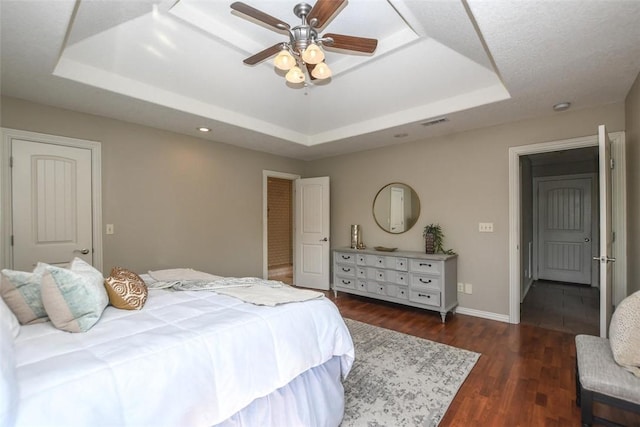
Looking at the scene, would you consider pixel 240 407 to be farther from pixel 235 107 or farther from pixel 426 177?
pixel 426 177

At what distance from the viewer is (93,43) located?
90.8 inches

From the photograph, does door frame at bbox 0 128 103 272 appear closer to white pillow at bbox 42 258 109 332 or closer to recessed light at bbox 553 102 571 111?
white pillow at bbox 42 258 109 332

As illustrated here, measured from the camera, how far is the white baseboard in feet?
11.7

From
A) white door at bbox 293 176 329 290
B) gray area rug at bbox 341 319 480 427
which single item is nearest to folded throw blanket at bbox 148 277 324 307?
gray area rug at bbox 341 319 480 427

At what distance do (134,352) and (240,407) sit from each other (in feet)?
1.69

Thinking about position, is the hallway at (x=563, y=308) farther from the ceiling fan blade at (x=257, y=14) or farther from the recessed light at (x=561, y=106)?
the ceiling fan blade at (x=257, y=14)

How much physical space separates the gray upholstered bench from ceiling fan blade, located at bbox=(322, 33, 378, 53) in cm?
229

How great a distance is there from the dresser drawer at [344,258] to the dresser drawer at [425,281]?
939 millimetres

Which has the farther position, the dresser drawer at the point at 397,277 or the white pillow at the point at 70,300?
the dresser drawer at the point at 397,277

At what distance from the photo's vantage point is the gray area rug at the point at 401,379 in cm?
189

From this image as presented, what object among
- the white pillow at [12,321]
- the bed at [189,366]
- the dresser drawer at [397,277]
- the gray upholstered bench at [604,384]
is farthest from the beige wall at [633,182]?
the white pillow at [12,321]

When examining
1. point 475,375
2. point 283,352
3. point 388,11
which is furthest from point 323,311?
point 388,11

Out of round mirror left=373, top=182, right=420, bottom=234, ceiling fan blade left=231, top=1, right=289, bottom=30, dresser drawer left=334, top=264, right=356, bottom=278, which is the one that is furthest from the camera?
dresser drawer left=334, top=264, right=356, bottom=278

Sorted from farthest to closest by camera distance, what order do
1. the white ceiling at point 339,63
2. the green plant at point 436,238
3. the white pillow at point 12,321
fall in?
the green plant at point 436,238 → the white ceiling at point 339,63 → the white pillow at point 12,321
